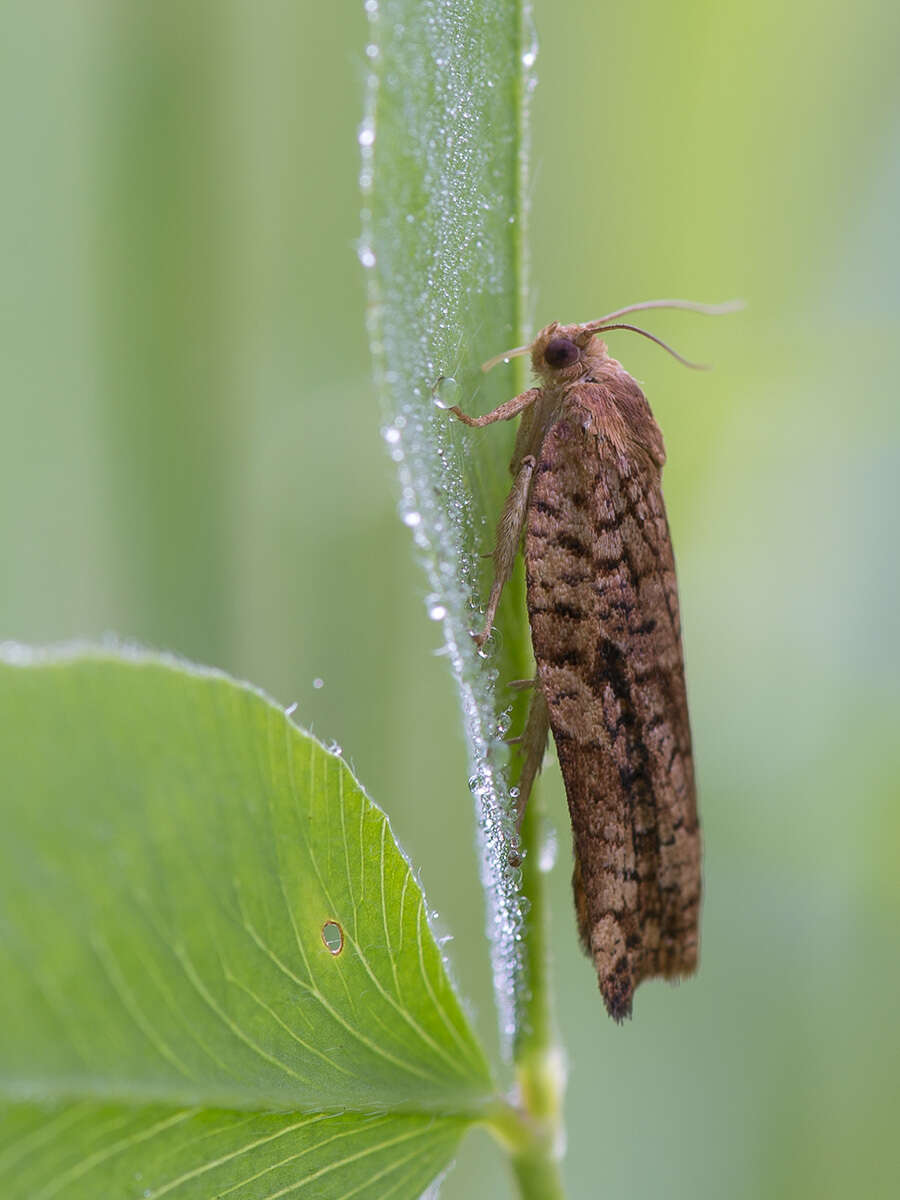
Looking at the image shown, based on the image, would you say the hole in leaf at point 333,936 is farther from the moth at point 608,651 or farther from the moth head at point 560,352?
the moth head at point 560,352

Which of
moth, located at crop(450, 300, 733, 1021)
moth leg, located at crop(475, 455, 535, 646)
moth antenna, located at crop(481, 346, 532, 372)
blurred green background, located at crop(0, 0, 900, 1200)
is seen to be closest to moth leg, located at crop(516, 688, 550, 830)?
moth, located at crop(450, 300, 733, 1021)

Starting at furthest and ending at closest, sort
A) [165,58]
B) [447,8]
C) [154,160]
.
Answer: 1. [154,160]
2. [165,58]
3. [447,8]

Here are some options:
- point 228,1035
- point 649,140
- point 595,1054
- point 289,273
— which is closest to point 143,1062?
point 228,1035

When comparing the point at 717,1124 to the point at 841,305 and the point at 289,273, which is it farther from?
the point at 289,273

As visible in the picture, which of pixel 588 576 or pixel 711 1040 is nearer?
pixel 588 576

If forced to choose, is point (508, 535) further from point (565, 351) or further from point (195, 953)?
point (195, 953)

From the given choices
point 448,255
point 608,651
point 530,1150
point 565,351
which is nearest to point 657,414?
point 565,351
